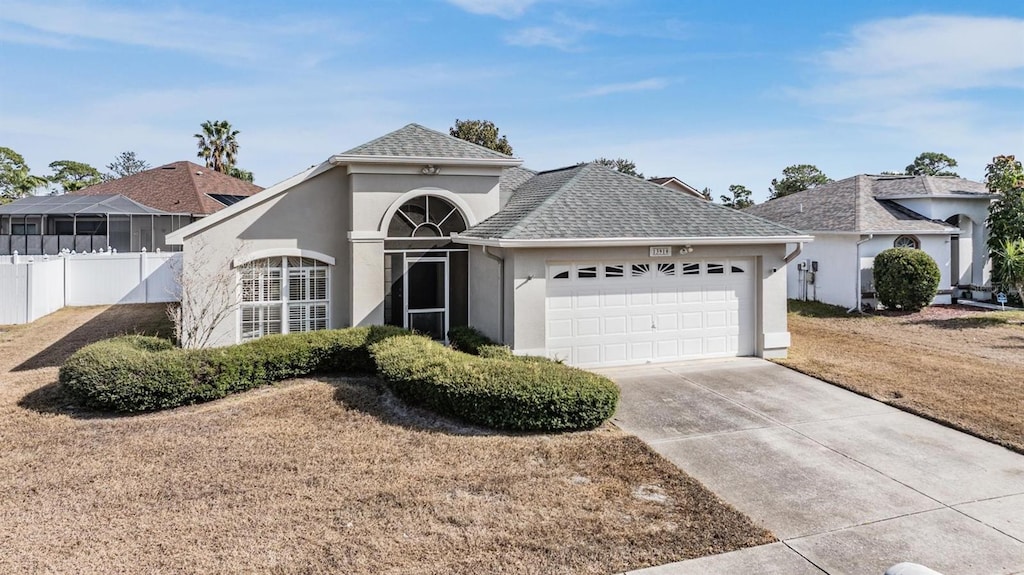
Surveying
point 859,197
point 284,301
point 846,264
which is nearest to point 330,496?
point 284,301

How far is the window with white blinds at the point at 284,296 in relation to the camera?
1288 centimetres

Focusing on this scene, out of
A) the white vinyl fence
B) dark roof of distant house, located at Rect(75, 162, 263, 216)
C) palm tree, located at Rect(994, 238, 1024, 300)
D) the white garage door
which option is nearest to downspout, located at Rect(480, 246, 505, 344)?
the white garage door

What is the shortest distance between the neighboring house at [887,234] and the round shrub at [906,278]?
76 cm

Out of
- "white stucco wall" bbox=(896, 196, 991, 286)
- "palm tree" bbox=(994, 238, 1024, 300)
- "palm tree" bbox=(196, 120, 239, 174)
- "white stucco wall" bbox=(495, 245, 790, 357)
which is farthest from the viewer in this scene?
"palm tree" bbox=(196, 120, 239, 174)

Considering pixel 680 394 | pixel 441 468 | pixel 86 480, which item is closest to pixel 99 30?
pixel 86 480

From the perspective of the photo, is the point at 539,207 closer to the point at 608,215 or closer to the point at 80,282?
the point at 608,215

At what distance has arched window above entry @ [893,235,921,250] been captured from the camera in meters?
20.8

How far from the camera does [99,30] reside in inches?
528

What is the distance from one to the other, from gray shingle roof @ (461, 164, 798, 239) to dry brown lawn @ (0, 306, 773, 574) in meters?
4.66

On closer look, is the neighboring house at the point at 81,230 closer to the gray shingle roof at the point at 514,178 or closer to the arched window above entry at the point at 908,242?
the gray shingle roof at the point at 514,178

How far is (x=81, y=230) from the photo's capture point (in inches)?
1034

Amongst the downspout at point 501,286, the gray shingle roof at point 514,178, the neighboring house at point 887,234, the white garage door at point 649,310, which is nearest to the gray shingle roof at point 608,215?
the downspout at point 501,286

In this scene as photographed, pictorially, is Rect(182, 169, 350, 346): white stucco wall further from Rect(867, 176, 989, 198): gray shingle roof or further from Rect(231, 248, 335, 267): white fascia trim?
Rect(867, 176, 989, 198): gray shingle roof

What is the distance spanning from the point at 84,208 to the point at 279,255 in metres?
17.5
